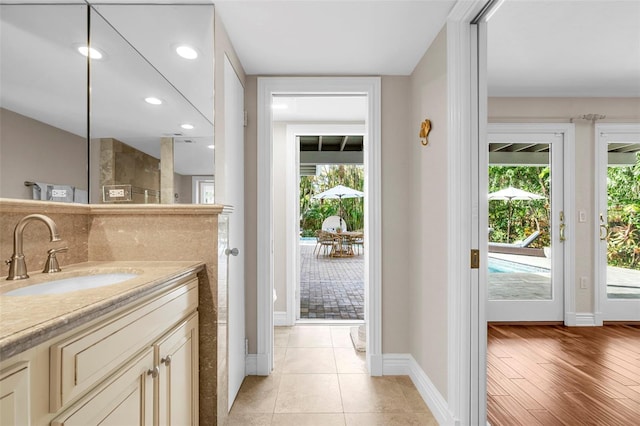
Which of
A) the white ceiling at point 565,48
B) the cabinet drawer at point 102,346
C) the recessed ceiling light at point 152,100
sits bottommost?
the cabinet drawer at point 102,346

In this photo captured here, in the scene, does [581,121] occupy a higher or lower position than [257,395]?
higher

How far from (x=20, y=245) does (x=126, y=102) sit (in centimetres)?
84

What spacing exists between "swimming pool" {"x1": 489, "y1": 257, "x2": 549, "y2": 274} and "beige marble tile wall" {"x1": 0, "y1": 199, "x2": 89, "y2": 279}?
383 cm

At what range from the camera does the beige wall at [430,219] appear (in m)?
1.83

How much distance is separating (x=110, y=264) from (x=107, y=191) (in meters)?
0.38

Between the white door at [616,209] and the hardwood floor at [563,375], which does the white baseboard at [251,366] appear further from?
the white door at [616,209]

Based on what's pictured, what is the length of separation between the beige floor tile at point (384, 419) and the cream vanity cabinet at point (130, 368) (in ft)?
2.94

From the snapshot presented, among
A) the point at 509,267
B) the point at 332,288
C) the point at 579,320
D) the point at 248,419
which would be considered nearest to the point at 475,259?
the point at 248,419

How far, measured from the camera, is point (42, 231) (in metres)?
1.41

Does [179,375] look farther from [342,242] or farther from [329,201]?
[329,201]

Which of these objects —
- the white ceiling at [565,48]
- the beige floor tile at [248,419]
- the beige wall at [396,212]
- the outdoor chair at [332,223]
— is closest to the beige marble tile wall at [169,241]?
the beige floor tile at [248,419]

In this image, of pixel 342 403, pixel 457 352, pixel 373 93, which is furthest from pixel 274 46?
pixel 342 403

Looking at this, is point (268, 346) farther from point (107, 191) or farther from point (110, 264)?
point (107, 191)

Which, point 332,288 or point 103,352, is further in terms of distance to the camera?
point 332,288
